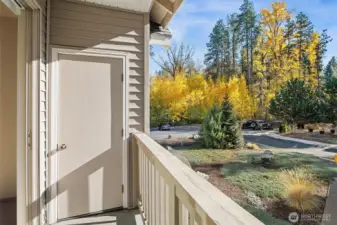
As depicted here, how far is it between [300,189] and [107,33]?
25.6 ft

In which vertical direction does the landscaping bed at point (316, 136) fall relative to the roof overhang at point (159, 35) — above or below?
below

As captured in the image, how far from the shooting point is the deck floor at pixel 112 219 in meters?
2.12

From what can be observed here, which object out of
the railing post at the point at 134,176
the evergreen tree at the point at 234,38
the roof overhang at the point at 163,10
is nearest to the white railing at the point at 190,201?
the railing post at the point at 134,176

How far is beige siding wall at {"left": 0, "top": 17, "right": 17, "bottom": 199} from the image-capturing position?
2592 millimetres

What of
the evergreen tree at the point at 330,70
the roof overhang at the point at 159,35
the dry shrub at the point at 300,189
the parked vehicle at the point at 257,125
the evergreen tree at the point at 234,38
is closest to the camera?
the roof overhang at the point at 159,35

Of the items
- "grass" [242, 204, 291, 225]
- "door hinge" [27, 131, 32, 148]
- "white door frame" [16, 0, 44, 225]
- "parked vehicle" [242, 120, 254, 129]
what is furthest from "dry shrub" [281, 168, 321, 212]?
"door hinge" [27, 131, 32, 148]

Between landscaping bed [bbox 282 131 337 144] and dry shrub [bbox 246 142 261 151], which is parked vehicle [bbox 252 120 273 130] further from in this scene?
dry shrub [bbox 246 142 261 151]

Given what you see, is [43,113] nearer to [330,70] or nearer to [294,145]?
[294,145]

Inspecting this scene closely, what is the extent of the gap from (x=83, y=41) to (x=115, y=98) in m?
0.65

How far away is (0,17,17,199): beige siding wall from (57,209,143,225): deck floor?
3.31 ft

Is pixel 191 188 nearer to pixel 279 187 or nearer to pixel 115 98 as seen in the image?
pixel 115 98

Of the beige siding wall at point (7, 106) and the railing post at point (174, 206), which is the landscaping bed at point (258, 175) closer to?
the beige siding wall at point (7, 106)

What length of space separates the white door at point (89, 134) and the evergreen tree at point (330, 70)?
12861 mm

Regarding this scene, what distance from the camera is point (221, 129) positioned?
9320 mm
